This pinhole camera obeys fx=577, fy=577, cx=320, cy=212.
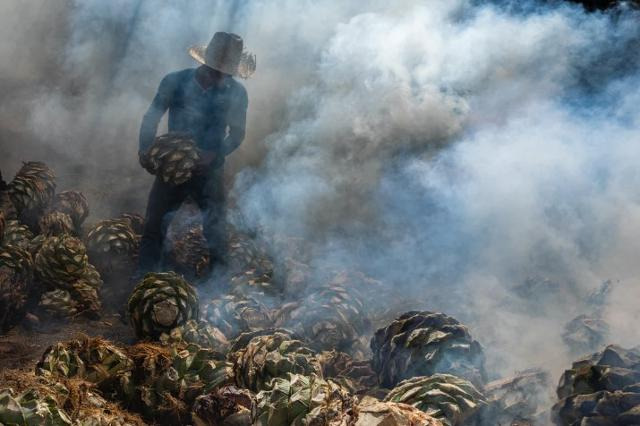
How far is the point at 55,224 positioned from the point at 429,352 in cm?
395

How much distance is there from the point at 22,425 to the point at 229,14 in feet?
30.9

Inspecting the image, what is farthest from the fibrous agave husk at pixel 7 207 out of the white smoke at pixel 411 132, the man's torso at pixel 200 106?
the white smoke at pixel 411 132

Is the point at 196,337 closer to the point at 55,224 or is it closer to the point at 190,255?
the point at 190,255

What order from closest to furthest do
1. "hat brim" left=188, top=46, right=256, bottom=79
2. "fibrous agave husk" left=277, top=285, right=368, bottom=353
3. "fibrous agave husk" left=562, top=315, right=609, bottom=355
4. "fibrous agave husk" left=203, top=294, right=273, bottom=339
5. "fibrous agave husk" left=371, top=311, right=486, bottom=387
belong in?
"fibrous agave husk" left=371, top=311, right=486, bottom=387
"fibrous agave husk" left=562, top=315, right=609, bottom=355
"fibrous agave husk" left=277, top=285, right=368, bottom=353
"fibrous agave husk" left=203, top=294, right=273, bottom=339
"hat brim" left=188, top=46, right=256, bottom=79

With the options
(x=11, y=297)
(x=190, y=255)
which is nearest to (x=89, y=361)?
(x=11, y=297)

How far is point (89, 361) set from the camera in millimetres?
2523

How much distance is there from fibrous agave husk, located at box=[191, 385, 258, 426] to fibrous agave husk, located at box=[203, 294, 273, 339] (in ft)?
5.02

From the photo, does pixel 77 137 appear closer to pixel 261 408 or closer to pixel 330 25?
pixel 330 25

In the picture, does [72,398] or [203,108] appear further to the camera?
[203,108]

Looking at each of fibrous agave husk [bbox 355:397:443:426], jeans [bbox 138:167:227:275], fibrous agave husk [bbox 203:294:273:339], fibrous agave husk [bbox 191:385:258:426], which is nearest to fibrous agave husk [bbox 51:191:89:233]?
jeans [bbox 138:167:227:275]

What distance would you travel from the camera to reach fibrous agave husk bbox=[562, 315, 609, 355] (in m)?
3.52

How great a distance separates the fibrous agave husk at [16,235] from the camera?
4.72 m

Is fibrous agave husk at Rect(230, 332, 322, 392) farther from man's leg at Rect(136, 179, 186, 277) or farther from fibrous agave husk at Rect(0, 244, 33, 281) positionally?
man's leg at Rect(136, 179, 186, 277)

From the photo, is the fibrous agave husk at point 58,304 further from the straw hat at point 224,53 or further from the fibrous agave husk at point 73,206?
the straw hat at point 224,53
